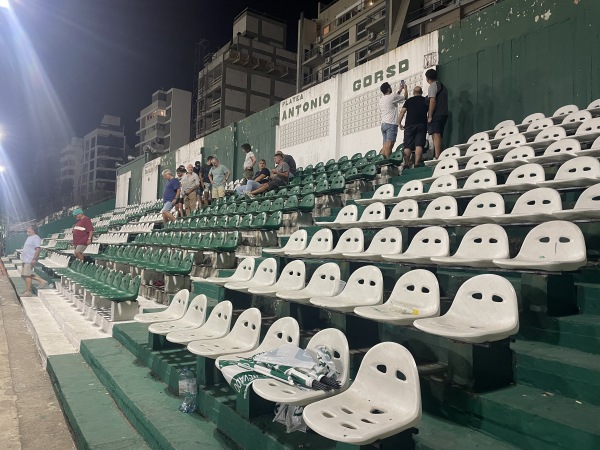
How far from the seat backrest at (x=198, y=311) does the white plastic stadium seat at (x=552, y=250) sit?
2.48 m

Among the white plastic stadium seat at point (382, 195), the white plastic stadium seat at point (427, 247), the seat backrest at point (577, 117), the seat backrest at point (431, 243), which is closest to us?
the white plastic stadium seat at point (427, 247)

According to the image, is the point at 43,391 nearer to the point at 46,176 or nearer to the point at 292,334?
the point at 292,334

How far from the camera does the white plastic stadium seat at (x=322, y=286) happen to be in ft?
10.6

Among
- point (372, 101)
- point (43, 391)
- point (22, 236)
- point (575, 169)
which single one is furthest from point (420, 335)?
point (22, 236)

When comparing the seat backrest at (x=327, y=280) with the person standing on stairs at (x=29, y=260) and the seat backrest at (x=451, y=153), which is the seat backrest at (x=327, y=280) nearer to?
the seat backrest at (x=451, y=153)

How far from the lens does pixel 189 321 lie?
Answer: 3.85 m

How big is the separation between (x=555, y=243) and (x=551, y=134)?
11.2 ft

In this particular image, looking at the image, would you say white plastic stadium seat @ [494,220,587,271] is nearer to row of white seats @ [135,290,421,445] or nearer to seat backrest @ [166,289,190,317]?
row of white seats @ [135,290,421,445]

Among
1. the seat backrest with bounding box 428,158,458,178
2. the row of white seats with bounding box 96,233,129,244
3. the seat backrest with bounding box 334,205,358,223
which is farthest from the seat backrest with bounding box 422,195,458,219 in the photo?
the row of white seats with bounding box 96,233,129,244

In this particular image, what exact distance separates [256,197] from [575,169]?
631 centimetres

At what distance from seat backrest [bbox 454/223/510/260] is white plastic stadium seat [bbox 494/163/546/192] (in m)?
1.06

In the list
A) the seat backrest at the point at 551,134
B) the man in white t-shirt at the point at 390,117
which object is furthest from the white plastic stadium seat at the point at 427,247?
the man in white t-shirt at the point at 390,117

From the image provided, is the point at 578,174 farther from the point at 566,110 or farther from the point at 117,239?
the point at 117,239

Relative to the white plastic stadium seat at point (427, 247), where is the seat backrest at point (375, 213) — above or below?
above
